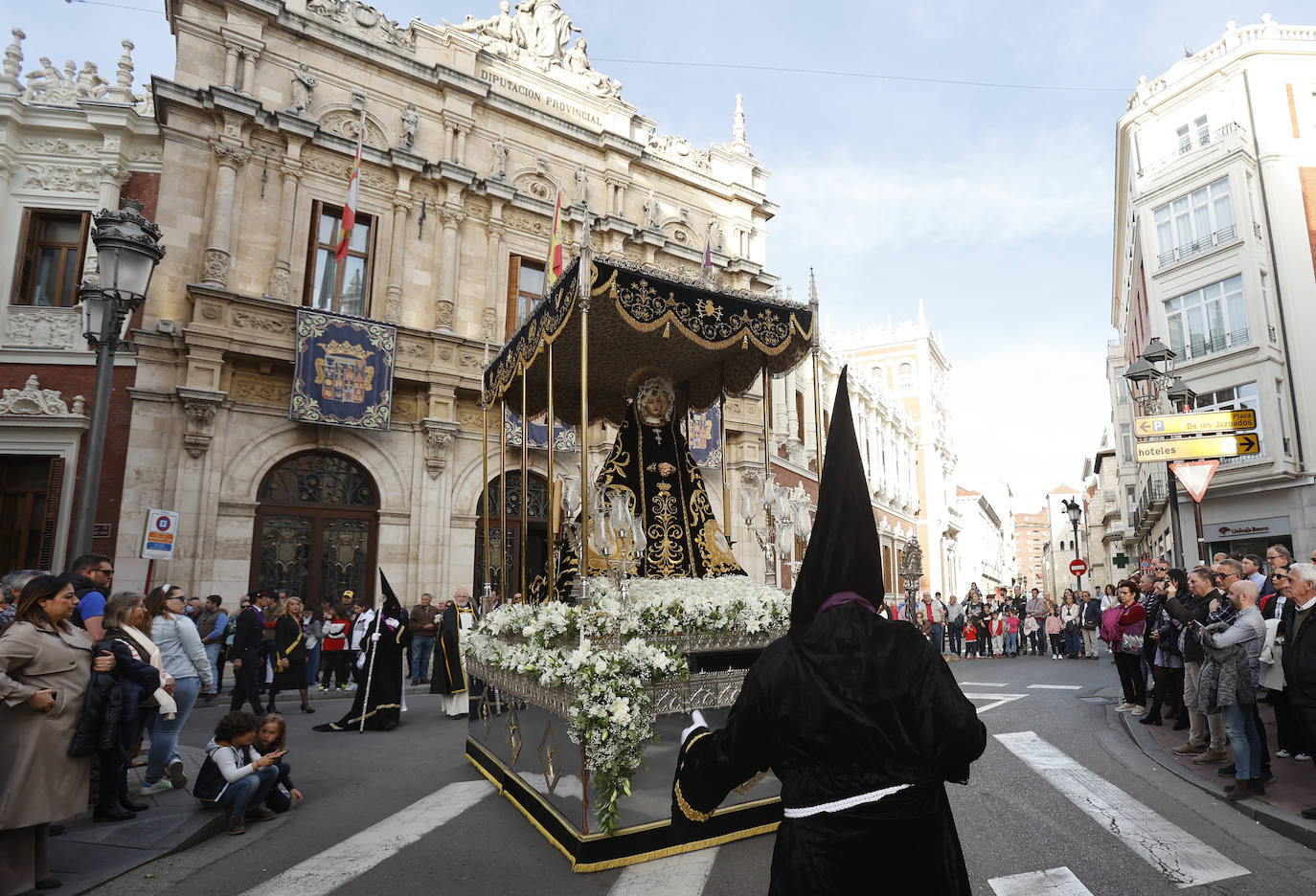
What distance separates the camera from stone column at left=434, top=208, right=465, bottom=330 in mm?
17438

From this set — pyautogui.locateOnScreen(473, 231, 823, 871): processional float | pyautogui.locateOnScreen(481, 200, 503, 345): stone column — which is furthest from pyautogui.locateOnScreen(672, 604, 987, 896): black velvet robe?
pyautogui.locateOnScreen(481, 200, 503, 345): stone column

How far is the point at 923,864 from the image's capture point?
7.46 ft

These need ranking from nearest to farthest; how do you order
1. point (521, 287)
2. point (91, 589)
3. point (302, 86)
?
point (91, 589) → point (302, 86) → point (521, 287)

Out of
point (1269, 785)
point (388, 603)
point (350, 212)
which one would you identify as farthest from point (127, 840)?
point (350, 212)

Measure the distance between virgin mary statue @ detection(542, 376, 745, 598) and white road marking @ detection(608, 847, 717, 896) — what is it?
2.92 metres

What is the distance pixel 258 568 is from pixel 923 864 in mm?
15535

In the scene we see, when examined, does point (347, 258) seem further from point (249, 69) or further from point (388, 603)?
point (388, 603)

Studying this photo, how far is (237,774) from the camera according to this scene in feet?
18.8

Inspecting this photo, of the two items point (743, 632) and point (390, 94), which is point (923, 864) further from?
point (390, 94)

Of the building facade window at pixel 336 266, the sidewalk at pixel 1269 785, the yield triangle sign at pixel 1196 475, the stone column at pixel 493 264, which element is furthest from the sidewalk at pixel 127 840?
the stone column at pixel 493 264

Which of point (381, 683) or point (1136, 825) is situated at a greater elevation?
point (381, 683)

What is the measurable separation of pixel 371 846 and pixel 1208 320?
26.9 m

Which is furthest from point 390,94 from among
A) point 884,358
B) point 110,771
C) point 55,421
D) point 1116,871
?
point 884,358

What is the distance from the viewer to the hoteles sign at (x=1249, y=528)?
20.8 meters
